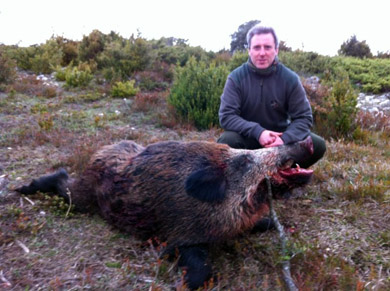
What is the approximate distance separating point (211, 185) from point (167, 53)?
37.4 feet

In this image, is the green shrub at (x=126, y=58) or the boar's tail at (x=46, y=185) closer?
the boar's tail at (x=46, y=185)

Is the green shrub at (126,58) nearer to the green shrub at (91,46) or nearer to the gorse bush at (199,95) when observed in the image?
the green shrub at (91,46)

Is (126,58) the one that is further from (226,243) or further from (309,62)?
(226,243)

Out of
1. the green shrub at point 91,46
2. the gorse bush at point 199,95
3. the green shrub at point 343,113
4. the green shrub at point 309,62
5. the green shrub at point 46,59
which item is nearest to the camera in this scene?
the green shrub at point 343,113

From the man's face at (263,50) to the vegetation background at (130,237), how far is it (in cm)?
157

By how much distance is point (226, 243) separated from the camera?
140 inches

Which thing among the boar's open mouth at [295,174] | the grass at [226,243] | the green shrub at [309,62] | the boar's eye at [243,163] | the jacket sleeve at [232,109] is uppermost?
the green shrub at [309,62]

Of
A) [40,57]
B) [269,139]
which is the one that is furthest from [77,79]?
[269,139]

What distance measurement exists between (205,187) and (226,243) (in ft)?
2.15

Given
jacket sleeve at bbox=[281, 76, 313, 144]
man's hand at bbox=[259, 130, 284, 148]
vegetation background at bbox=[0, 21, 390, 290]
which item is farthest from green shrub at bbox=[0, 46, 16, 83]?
man's hand at bbox=[259, 130, 284, 148]

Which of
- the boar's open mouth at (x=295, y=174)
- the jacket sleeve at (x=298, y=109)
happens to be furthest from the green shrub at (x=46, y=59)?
the boar's open mouth at (x=295, y=174)

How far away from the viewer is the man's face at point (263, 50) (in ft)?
14.1

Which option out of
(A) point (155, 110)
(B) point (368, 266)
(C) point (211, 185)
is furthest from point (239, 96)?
(A) point (155, 110)

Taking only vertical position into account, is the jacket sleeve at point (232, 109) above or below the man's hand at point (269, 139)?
above
